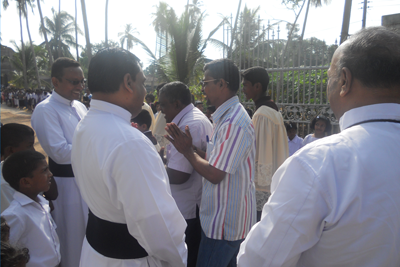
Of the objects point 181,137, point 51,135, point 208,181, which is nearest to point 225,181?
point 208,181

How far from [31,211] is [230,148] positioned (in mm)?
1610

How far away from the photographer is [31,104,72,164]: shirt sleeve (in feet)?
9.52

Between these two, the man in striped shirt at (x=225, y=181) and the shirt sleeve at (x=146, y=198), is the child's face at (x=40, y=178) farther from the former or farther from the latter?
the shirt sleeve at (x=146, y=198)

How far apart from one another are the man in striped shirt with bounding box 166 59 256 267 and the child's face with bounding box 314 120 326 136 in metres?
3.04

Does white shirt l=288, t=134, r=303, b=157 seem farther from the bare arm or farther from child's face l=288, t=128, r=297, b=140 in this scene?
the bare arm

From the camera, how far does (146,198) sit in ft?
4.54

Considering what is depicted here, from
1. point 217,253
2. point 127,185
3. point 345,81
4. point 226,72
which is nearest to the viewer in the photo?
point 345,81

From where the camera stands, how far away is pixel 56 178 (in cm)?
303

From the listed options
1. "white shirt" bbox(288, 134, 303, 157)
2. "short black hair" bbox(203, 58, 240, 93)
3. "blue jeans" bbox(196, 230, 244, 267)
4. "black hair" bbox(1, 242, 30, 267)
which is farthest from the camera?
"white shirt" bbox(288, 134, 303, 157)

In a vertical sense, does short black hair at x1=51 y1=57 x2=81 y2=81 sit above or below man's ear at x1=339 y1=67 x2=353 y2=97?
above

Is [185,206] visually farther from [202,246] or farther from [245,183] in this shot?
[245,183]

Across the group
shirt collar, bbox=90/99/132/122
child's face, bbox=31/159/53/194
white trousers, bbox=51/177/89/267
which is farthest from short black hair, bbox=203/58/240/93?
white trousers, bbox=51/177/89/267

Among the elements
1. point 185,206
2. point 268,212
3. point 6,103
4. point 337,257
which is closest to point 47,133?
point 185,206

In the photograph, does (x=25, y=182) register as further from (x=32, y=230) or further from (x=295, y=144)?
(x=295, y=144)
